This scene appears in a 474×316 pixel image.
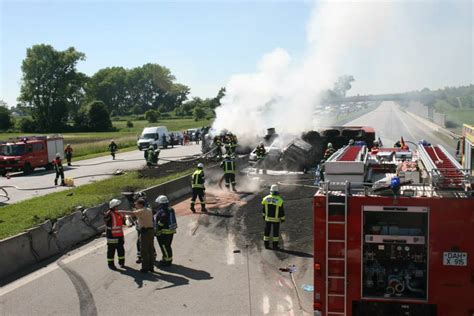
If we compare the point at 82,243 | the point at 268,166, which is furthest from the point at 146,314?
the point at 268,166

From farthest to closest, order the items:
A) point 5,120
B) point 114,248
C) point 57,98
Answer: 1. point 57,98
2. point 5,120
3. point 114,248

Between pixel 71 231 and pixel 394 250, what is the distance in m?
8.92

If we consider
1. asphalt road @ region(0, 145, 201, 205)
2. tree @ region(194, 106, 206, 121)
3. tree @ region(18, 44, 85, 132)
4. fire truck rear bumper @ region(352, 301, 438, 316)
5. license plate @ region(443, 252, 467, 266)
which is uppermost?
tree @ region(18, 44, 85, 132)

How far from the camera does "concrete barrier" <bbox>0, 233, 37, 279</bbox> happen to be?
1101 centimetres

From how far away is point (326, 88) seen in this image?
32.8 meters

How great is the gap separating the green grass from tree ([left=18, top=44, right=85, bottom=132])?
2903 inches

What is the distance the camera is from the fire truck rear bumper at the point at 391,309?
23.3ft

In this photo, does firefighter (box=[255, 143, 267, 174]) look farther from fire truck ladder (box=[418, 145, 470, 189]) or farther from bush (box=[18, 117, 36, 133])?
bush (box=[18, 117, 36, 133])

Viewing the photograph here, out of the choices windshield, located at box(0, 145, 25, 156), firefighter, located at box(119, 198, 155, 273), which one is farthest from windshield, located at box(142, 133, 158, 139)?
firefighter, located at box(119, 198, 155, 273)

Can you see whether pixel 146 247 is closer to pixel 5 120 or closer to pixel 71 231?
pixel 71 231

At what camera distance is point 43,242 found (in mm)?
12328

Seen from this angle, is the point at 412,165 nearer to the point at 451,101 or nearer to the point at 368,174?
the point at 368,174

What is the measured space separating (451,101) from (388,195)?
8825cm

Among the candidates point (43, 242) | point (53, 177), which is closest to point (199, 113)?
point (53, 177)
